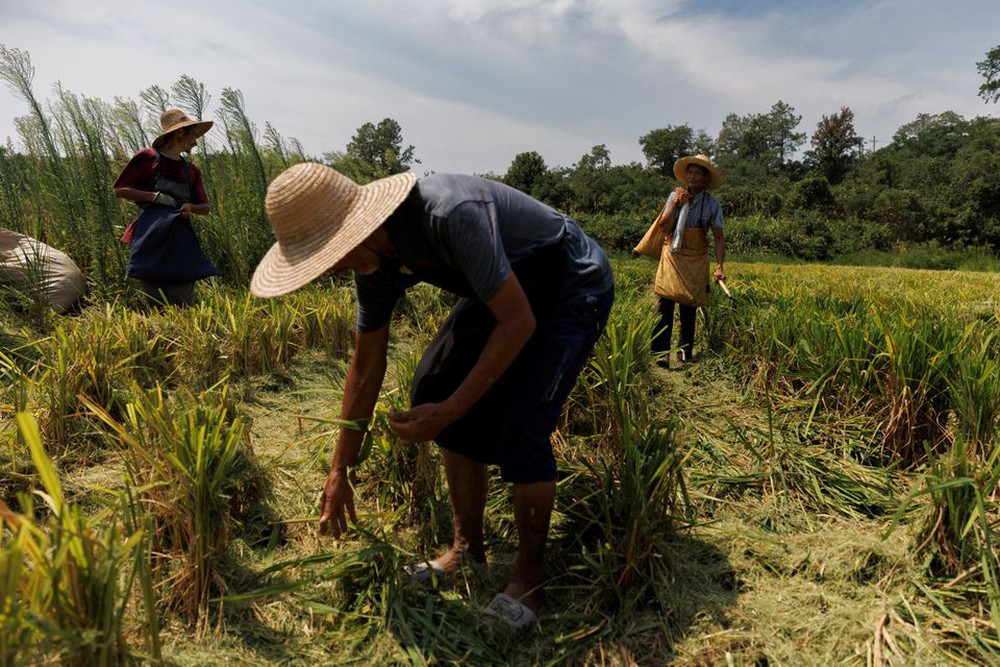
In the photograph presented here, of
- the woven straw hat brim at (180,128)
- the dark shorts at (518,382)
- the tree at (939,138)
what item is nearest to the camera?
the dark shorts at (518,382)

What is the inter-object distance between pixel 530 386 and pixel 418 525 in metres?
0.81

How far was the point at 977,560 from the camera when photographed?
1463 millimetres

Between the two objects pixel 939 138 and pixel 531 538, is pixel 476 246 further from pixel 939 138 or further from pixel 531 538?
pixel 939 138

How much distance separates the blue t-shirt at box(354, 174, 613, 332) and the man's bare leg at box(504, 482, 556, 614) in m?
0.53

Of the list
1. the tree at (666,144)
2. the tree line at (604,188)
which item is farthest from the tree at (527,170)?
the tree at (666,144)

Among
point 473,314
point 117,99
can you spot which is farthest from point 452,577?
point 117,99

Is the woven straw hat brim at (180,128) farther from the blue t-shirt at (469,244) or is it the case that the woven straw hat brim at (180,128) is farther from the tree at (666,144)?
the tree at (666,144)

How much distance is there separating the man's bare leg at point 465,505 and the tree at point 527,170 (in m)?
25.1

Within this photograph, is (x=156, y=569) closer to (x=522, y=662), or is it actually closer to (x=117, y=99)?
(x=522, y=662)

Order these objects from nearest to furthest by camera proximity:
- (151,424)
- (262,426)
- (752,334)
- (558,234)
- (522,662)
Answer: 1. (522,662)
2. (558,234)
3. (151,424)
4. (262,426)
5. (752,334)

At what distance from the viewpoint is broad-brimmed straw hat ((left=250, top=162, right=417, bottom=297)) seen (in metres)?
1.28

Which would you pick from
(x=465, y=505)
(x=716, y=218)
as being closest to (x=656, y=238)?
(x=716, y=218)

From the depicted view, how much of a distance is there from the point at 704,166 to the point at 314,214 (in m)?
2.99

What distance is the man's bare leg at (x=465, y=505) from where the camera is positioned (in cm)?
169
